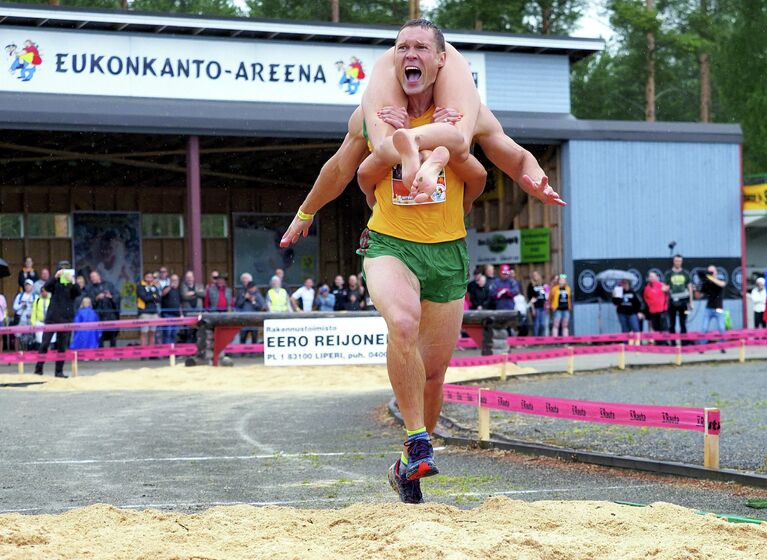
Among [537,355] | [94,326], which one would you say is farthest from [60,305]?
[537,355]

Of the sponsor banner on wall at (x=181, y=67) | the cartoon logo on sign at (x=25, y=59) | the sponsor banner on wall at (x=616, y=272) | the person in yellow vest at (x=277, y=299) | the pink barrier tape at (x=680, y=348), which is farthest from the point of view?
the sponsor banner on wall at (x=616, y=272)

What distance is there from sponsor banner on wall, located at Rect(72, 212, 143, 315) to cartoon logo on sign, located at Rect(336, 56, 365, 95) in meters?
11.2

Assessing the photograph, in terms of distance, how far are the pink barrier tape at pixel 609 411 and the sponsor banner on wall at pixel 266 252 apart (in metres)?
30.9

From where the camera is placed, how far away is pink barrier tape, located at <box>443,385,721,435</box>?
9.32 meters

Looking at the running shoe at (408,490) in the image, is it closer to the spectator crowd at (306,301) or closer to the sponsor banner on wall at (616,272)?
the spectator crowd at (306,301)

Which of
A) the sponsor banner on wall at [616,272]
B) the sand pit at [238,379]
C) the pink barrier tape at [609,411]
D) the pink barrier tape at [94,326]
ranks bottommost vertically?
the sand pit at [238,379]

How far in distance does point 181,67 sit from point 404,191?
83.3 ft

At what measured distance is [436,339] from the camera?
6.82m

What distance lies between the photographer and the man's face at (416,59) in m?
6.45

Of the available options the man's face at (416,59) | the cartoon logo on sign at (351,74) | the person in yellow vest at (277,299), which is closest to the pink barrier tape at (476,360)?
the person in yellow vest at (277,299)

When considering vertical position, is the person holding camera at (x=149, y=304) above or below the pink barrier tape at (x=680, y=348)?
above

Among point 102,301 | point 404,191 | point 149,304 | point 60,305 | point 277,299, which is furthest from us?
point 102,301

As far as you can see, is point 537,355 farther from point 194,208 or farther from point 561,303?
point 194,208

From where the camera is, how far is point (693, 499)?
7887 millimetres
